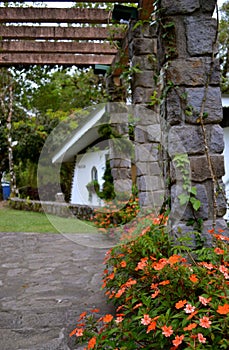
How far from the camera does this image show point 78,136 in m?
10.1

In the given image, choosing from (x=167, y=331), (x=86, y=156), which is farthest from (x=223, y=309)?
(x=86, y=156)

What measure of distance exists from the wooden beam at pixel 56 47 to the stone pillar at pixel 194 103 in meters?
3.17

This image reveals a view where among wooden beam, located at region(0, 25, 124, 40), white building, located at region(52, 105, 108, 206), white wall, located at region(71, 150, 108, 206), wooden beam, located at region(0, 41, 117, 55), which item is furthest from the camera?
white wall, located at region(71, 150, 108, 206)

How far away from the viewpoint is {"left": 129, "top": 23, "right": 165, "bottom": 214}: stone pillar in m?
4.87

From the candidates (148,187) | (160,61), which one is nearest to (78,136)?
(148,187)

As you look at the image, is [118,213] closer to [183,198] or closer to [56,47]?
[56,47]

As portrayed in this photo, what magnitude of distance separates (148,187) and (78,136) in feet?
18.1

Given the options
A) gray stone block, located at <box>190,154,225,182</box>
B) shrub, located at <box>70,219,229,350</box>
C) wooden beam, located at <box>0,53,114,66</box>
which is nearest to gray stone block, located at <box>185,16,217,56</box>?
gray stone block, located at <box>190,154,225,182</box>

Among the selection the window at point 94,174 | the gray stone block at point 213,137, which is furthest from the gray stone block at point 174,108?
the window at point 94,174

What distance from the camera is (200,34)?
2.70 metres

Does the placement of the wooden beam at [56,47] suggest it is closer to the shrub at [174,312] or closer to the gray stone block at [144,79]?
the gray stone block at [144,79]

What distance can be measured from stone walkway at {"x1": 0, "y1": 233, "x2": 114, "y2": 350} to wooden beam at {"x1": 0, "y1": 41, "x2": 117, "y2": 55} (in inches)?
117

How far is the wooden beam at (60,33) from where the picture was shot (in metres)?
5.27

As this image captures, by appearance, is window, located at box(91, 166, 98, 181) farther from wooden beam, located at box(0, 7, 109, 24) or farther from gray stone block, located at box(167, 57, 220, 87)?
gray stone block, located at box(167, 57, 220, 87)
